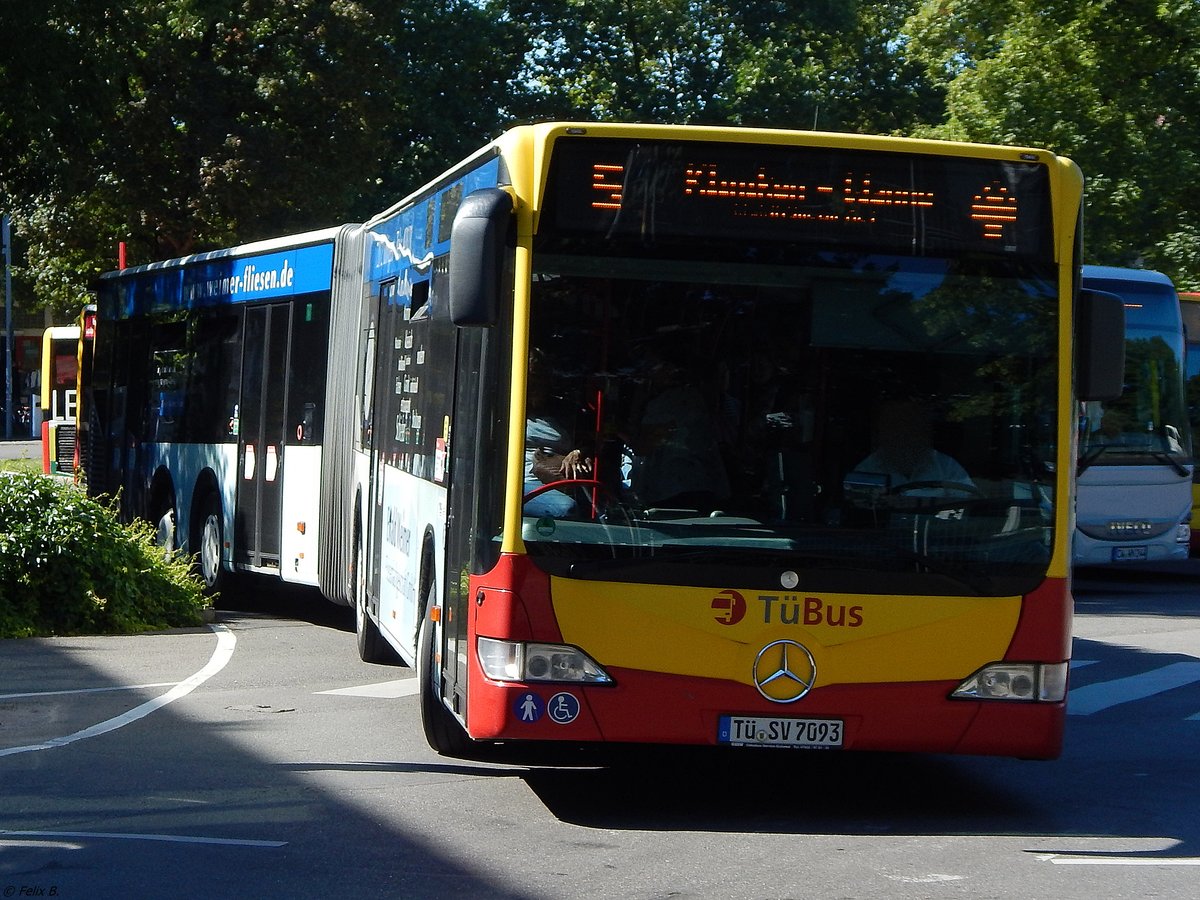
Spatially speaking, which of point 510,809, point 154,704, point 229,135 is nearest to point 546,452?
point 510,809

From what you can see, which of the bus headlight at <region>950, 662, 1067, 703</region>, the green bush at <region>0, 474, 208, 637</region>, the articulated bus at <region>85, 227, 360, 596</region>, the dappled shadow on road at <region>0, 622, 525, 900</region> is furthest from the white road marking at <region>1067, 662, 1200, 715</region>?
the green bush at <region>0, 474, 208, 637</region>

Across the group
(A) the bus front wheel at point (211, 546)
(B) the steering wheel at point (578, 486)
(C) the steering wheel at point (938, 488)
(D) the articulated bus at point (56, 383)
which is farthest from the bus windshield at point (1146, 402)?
(D) the articulated bus at point (56, 383)

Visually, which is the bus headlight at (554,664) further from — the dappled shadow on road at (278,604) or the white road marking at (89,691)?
the dappled shadow on road at (278,604)

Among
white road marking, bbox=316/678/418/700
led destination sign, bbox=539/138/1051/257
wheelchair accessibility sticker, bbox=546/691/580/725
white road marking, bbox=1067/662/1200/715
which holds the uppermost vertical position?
led destination sign, bbox=539/138/1051/257

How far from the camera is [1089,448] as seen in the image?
61.9 feet

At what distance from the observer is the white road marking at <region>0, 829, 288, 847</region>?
22.1 feet

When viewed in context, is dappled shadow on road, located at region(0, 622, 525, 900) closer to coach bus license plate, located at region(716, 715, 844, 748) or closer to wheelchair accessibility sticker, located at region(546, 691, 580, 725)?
wheelchair accessibility sticker, located at region(546, 691, 580, 725)

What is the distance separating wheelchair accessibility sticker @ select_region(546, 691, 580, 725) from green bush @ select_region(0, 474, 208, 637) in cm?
754

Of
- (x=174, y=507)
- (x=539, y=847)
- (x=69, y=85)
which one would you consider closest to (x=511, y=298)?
(x=539, y=847)

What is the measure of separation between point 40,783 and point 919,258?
170 inches

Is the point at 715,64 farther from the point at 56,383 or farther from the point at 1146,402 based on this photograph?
the point at 1146,402

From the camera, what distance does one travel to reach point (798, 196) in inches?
286

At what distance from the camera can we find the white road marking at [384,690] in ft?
35.7

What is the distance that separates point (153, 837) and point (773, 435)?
277 cm
